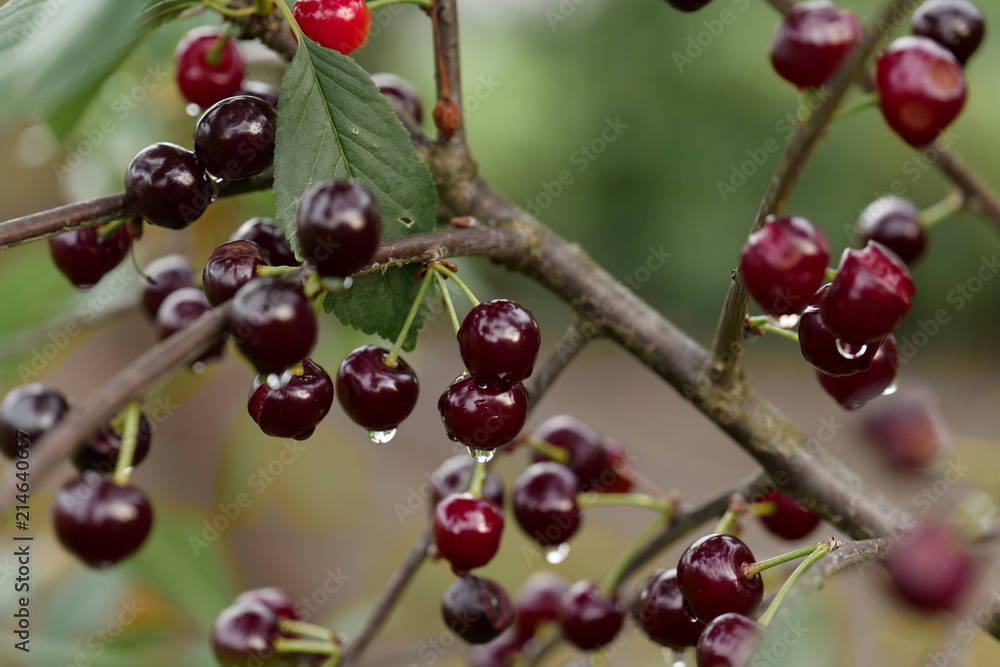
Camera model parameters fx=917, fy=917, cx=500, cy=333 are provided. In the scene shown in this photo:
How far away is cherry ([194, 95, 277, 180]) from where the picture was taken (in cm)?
52

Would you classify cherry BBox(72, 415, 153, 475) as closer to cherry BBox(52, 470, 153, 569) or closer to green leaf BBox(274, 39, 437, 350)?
cherry BBox(52, 470, 153, 569)

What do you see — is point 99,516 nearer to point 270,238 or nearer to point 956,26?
point 270,238

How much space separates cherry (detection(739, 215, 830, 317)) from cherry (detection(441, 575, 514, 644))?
1.11 ft

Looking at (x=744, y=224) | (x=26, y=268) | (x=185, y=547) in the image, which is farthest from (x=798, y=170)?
(x=744, y=224)

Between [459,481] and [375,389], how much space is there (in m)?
0.26

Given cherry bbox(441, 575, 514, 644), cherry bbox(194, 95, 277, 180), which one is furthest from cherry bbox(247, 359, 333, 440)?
cherry bbox(441, 575, 514, 644)

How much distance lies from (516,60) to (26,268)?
13.9 ft

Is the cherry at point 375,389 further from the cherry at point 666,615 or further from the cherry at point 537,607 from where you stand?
the cherry at point 537,607

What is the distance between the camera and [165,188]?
522mm

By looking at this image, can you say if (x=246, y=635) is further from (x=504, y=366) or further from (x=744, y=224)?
(x=744, y=224)

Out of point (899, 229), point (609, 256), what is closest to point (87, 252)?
point (899, 229)

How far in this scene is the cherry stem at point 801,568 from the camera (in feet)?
1.44

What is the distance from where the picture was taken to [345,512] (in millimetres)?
2990

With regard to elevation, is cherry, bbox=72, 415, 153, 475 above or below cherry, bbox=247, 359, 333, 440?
below
